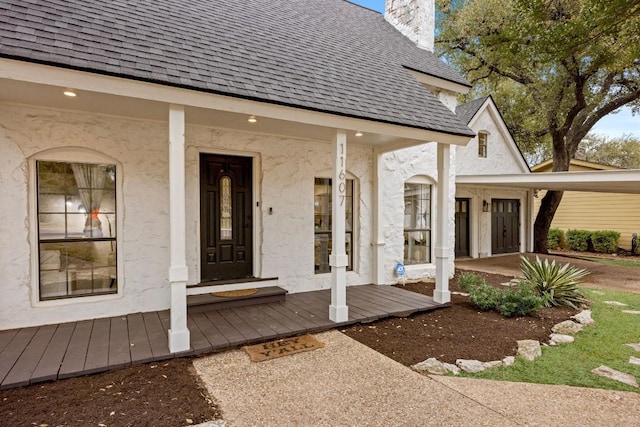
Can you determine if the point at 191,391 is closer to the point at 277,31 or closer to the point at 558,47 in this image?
the point at 277,31

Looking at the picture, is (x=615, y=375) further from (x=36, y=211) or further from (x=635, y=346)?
(x=36, y=211)

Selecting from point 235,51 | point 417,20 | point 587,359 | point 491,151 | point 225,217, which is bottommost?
point 587,359

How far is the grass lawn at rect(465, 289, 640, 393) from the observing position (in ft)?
11.0

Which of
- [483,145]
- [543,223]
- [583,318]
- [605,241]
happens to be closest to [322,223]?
[583,318]

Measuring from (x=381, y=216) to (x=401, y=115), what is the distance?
233cm

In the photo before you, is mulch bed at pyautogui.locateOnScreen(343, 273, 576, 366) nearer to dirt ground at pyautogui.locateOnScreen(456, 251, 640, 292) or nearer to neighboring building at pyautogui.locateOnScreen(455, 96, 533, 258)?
dirt ground at pyautogui.locateOnScreen(456, 251, 640, 292)

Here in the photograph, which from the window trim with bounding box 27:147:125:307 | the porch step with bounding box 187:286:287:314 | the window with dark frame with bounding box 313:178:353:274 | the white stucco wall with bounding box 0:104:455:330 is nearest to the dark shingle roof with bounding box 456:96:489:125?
the white stucco wall with bounding box 0:104:455:330

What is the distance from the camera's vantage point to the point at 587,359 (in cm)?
380

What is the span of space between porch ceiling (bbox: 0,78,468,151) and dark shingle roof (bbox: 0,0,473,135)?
0.50 ft

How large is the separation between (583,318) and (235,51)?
649 cm

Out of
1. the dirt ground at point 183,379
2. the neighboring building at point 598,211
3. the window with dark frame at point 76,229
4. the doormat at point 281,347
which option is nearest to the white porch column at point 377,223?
the dirt ground at point 183,379

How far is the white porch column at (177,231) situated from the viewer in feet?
11.9

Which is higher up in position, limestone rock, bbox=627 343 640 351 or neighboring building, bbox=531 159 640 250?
neighboring building, bbox=531 159 640 250

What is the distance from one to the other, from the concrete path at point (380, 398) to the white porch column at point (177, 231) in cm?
37
